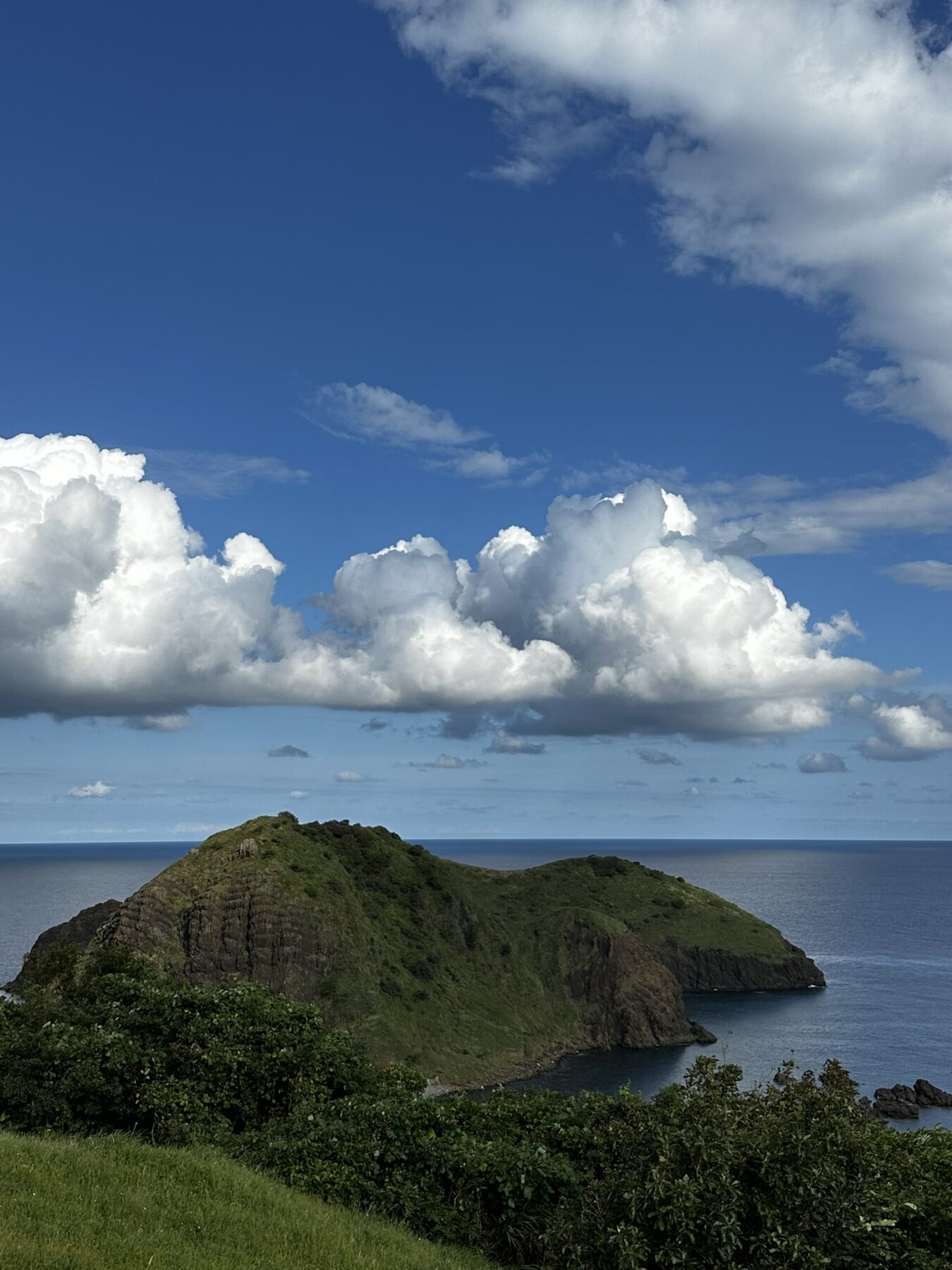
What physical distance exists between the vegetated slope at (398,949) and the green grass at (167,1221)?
9586cm

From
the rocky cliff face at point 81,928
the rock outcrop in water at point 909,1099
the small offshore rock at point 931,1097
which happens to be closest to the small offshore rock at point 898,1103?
the rock outcrop in water at point 909,1099

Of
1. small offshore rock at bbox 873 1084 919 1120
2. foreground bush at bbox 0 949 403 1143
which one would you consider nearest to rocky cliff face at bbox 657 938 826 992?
small offshore rock at bbox 873 1084 919 1120

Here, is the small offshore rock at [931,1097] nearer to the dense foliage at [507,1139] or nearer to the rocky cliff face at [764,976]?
the rocky cliff face at [764,976]

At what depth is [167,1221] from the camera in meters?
18.7

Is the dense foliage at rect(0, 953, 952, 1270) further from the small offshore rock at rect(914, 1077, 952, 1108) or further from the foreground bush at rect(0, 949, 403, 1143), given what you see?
the small offshore rock at rect(914, 1077, 952, 1108)

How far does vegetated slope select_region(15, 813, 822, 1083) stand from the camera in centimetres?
11700

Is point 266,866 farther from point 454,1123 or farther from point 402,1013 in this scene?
point 454,1123

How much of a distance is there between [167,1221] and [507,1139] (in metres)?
10.4

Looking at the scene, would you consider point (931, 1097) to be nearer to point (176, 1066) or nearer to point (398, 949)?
point (398, 949)

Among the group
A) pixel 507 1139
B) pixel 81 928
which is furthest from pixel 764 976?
pixel 507 1139

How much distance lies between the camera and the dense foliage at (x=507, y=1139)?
16844 mm

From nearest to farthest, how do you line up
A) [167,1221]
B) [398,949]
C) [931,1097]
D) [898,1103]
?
[167,1221]
[898,1103]
[931,1097]
[398,949]

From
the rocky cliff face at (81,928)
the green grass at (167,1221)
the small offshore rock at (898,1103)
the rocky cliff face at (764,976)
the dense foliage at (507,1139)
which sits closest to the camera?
the green grass at (167,1221)

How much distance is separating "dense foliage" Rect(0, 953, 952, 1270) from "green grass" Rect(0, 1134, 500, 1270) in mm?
2275
